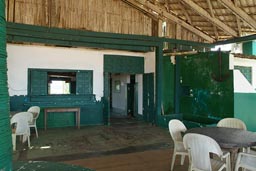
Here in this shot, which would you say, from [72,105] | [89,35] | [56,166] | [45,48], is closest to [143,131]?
[72,105]

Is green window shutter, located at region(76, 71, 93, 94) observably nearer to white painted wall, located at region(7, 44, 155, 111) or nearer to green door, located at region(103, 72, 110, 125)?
white painted wall, located at region(7, 44, 155, 111)

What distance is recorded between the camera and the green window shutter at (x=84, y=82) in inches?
349

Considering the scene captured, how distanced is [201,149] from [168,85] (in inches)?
251

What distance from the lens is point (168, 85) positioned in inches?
362

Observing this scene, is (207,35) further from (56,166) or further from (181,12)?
(56,166)

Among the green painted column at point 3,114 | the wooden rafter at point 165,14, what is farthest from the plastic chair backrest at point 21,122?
the wooden rafter at point 165,14

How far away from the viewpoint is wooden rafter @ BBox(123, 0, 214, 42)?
8143 mm

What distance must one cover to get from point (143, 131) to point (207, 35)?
484 cm

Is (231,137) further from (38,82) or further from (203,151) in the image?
(38,82)

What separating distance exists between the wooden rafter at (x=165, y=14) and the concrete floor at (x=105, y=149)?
13.6ft

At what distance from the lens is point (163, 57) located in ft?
29.7

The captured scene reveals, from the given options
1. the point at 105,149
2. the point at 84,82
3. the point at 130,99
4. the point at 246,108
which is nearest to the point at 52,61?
the point at 84,82

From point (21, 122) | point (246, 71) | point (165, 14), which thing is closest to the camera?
point (21, 122)

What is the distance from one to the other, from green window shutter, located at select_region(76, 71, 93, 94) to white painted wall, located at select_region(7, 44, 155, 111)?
17cm
